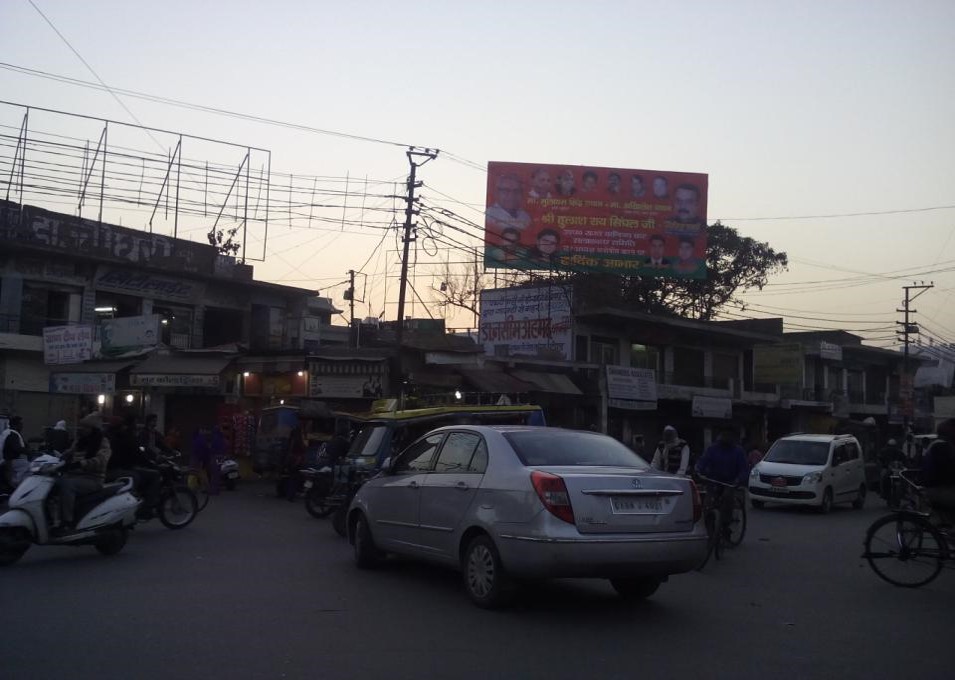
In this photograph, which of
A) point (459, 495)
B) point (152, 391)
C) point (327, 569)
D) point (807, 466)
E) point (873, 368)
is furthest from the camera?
point (873, 368)

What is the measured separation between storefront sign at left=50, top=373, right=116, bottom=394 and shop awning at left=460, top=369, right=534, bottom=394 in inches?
405

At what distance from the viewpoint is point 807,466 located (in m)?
21.3

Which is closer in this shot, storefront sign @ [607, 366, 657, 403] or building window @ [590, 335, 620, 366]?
storefront sign @ [607, 366, 657, 403]

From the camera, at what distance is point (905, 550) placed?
9586 millimetres

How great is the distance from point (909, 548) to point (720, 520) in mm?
2770

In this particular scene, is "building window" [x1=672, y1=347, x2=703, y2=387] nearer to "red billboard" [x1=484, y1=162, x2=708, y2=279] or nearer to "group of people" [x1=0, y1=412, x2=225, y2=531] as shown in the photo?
"red billboard" [x1=484, y1=162, x2=708, y2=279]

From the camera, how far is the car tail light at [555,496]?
7.09 metres

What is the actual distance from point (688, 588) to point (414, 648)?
4.06m

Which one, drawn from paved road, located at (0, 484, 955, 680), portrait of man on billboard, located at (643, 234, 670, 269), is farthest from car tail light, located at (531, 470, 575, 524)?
portrait of man on billboard, located at (643, 234, 670, 269)

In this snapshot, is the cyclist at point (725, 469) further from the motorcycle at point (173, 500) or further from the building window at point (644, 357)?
the building window at point (644, 357)

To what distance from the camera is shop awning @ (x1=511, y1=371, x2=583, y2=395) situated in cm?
3047

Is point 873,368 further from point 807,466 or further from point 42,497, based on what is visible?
point 42,497

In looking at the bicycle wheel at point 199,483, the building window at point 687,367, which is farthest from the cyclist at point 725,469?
the building window at point 687,367

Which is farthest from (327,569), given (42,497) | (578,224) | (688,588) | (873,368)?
(873,368)
